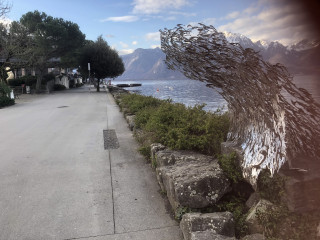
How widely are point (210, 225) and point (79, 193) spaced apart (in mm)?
2390

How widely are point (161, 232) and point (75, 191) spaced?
1841 millimetres

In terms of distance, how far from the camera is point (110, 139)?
28.0 ft

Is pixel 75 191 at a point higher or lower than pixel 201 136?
lower

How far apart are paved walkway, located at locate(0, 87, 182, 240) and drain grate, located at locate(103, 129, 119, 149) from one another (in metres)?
0.16

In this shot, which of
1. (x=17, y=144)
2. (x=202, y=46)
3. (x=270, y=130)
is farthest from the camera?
(x=17, y=144)

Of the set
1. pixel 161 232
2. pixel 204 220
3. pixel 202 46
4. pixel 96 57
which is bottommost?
pixel 161 232

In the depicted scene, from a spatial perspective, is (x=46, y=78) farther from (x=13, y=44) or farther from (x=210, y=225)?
(x=210, y=225)

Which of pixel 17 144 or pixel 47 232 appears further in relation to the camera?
pixel 17 144

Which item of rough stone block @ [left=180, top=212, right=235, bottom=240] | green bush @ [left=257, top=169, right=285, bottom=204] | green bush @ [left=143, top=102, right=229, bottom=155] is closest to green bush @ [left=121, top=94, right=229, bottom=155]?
green bush @ [left=143, top=102, right=229, bottom=155]

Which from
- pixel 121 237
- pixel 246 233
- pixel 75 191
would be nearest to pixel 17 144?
pixel 75 191

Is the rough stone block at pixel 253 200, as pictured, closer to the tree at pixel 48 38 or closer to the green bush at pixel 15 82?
the tree at pixel 48 38

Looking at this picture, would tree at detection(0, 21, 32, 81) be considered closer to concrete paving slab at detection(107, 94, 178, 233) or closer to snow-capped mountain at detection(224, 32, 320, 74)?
concrete paving slab at detection(107, 94, 178, 233)

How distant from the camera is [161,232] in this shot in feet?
11.4

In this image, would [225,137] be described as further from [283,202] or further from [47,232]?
[47,232]
